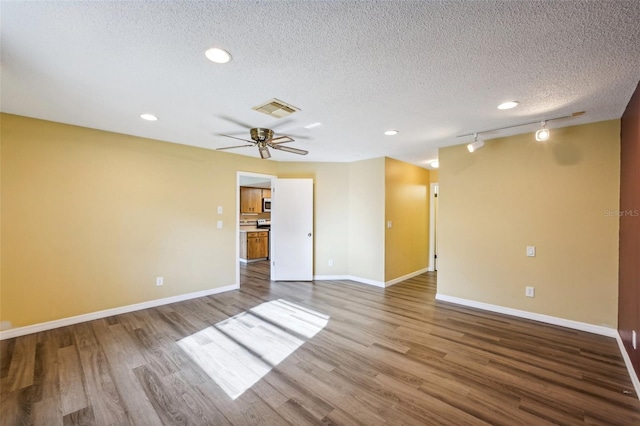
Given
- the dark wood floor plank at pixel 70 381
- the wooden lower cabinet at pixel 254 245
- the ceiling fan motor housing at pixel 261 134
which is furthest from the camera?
the wooden lower cabinet at pixel 254 245

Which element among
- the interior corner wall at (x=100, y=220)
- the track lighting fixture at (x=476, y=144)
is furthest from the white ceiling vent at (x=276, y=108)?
the track lighting fixture at (x=476, y=144)

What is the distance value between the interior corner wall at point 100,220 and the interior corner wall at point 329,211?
5.29 feet

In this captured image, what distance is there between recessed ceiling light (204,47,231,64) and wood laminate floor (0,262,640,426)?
2.44 metres

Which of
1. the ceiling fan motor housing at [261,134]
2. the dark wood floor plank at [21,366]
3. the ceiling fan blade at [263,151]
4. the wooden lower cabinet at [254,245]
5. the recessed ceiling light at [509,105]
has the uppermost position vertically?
the recessed ceiling light at [509,105]

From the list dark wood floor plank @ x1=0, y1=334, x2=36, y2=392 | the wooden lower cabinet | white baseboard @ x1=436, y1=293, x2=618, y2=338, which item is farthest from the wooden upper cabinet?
Answer: white baseboard @ x1=436, y1=293, x2=618, y2=338

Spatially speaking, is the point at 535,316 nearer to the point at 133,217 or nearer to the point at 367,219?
the point at 367,219

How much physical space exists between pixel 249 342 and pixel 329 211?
312 centimetres

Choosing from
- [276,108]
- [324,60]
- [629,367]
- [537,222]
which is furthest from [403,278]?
[324,60]

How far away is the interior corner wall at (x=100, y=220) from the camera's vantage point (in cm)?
291

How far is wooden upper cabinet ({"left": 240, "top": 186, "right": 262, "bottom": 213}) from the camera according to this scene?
7832 millimetres

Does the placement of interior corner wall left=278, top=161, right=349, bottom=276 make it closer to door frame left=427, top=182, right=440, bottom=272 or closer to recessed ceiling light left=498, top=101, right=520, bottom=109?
door frame left=427, top=182, right=440, bottom=272

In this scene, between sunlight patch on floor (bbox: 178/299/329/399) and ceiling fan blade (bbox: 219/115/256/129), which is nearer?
sunlight patch on floor (bbox: 178/299/329/399)

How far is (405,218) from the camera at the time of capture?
17.8 ft

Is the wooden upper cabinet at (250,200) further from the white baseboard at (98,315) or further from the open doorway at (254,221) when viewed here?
the white baseboard at (98,315)
